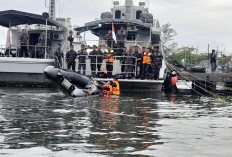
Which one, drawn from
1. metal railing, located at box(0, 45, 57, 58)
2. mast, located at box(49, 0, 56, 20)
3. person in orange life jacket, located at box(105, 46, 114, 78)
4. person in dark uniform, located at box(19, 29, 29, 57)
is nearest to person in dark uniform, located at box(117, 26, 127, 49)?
person in orange life jacket, located at box(105, 46, 114, 78)

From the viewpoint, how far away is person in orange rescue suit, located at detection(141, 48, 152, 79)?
2208cm

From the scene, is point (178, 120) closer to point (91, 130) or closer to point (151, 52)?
point (91, 130)

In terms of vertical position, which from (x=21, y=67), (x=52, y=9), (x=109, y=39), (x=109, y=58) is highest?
(x=52, y=9)

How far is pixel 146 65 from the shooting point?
22.3 meters

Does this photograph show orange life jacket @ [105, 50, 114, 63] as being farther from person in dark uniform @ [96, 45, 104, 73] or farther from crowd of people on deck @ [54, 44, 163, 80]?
person in dark uniform @ [96, 45, 104, 73]

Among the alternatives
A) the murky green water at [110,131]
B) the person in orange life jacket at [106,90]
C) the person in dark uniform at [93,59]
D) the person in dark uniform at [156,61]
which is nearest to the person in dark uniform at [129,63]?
the person in dark uniform at [156,61]

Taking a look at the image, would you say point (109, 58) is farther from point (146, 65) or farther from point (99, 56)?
point (146, 65)

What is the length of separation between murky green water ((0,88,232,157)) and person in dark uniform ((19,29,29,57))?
937 centimetres

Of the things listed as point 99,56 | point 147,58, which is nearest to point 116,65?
point 99,56

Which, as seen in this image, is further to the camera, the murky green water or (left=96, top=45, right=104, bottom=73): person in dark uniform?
(left=96, top=45, right=104, bottom=73): person in dark uniform

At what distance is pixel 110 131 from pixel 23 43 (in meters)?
15.4

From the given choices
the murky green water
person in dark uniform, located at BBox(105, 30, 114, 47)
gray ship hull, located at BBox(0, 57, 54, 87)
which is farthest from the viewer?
person in dark uniform, located at BBox(105, 30, 114, 47)

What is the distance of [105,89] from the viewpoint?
64.5 feet

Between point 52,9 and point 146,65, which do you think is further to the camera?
point 52,9
